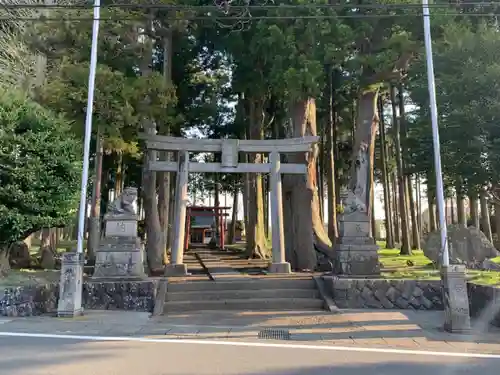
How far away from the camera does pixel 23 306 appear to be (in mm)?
10195

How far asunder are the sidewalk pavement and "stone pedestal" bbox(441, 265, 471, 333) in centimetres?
22

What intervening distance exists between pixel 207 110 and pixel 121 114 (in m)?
7.10

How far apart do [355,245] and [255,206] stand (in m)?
9.48

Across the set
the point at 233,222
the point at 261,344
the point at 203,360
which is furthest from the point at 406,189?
the point at 203,360

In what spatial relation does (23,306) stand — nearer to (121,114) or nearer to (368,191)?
(121,114)

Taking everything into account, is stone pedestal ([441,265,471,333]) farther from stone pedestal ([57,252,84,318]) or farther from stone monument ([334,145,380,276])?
stone pedestal ([57,252,84,318])

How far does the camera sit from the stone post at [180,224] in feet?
46.8

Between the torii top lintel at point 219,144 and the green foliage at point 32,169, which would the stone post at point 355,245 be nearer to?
the torii top lintel at point 219,144

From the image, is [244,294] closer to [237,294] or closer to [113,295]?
[237,294]

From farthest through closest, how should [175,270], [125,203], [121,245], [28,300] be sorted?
[175,270]
[125,203]
[121,245]
[28,300]

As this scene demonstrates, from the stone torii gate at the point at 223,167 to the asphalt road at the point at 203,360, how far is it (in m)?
7.18

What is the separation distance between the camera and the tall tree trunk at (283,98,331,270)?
16719 mm

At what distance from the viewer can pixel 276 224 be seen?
14.8m

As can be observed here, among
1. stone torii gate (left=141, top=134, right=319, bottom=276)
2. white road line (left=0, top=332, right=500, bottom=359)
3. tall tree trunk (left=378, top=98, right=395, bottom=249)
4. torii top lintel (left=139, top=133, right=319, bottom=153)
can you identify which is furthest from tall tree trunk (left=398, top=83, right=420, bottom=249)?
white road line (left=0, top=332, right=500, bottom=359)
